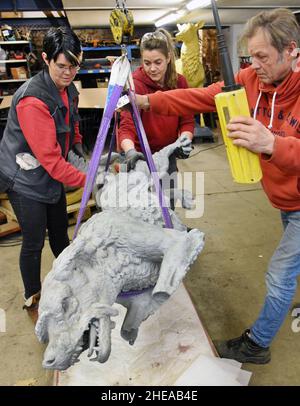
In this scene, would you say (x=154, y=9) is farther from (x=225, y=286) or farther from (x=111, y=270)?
(x=111, y=270)

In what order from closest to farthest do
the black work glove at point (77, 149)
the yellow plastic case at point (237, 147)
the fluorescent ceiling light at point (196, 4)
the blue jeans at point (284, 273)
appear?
the yellow plastic case at point (237, 147), the blue jeans at point (284, 273), the black work glove at point (77, 149), the fluorescent ceiling light at point (196, 4)

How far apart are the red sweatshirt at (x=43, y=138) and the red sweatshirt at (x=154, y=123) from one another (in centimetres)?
36

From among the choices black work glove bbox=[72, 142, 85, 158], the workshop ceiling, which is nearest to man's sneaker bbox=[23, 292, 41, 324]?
black work glove bbox=[72, 142, 85, 158]

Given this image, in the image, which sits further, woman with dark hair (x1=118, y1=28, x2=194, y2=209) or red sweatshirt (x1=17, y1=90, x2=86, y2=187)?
woman with dark hair (x1=118, y1=28, x2=194, y2=209)


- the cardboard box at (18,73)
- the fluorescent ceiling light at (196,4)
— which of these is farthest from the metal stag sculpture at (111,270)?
the cardboard box at (18,73)

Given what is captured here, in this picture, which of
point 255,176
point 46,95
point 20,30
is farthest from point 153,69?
point 20,30

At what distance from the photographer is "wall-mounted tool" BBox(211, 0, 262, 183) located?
1.11 metres

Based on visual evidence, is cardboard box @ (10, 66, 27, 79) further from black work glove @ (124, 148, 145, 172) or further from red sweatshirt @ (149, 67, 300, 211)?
black work glove @ (124, 148, 145, 172)

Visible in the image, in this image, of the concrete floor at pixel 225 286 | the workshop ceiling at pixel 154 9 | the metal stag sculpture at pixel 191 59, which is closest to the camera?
the concrete floor at pixel 225 286

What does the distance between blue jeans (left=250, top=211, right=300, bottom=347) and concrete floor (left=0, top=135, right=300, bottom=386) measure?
1.59ft

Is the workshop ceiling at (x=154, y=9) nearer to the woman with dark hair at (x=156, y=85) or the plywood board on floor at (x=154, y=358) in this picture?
the woman with dark hair at (x=156, y=85)

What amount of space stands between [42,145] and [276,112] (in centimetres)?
108

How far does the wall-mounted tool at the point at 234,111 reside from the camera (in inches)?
43.8
